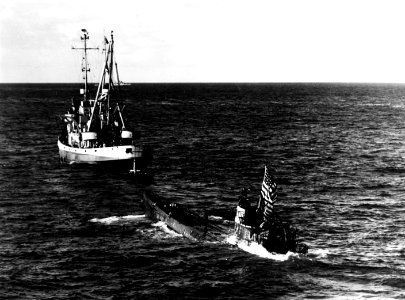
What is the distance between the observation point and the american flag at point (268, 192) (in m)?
37.5

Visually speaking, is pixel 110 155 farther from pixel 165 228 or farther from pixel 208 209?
pixel 165 228

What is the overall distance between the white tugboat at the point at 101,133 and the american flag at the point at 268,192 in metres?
38.1

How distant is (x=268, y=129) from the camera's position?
131 m

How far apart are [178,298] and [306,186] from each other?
3598 centimetres

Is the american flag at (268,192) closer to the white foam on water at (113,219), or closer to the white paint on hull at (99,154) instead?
the white foam on water at (113,219)

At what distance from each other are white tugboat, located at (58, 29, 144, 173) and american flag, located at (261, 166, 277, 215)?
38072 mm

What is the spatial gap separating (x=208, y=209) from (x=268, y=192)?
17.9m

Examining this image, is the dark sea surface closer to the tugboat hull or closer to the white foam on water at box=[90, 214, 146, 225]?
the white foam on water at box=[90, 214, 146, 225]

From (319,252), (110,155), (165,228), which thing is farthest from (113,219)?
(110,155)

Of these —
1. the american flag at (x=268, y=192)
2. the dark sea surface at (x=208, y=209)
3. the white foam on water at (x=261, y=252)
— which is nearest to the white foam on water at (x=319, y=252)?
the dark sea surface at (x=208, y=209)

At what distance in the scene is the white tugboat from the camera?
7525 centimetres

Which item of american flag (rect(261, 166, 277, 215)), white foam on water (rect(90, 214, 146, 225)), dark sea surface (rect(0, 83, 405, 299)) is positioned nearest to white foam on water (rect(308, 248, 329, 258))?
dark sea surface (rect(0, 83, 405, 299))

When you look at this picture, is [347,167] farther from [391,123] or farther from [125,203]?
[391,123]

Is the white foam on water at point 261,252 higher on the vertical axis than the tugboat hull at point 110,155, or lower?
lower
